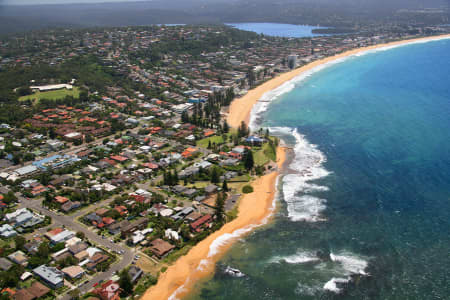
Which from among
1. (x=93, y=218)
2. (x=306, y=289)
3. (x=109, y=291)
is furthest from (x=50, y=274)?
(x=306, y=289)

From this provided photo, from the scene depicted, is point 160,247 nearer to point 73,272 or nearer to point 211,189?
point 73,272

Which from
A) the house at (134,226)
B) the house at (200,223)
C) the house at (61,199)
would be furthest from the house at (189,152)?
the house at (61,199)

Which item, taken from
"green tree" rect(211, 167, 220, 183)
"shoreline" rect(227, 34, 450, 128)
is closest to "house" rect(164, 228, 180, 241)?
"green tree" rect(211, 167, 220, 183)

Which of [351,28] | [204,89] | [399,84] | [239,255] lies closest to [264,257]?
[239,255]

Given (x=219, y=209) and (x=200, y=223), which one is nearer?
(x=200, y=223)

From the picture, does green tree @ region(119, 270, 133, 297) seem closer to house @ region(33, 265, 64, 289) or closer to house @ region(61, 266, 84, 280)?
house @ region(61, 266, 84, 280)

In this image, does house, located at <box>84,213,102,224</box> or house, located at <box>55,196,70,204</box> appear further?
house, located at <box>55,196,70,204</box>
